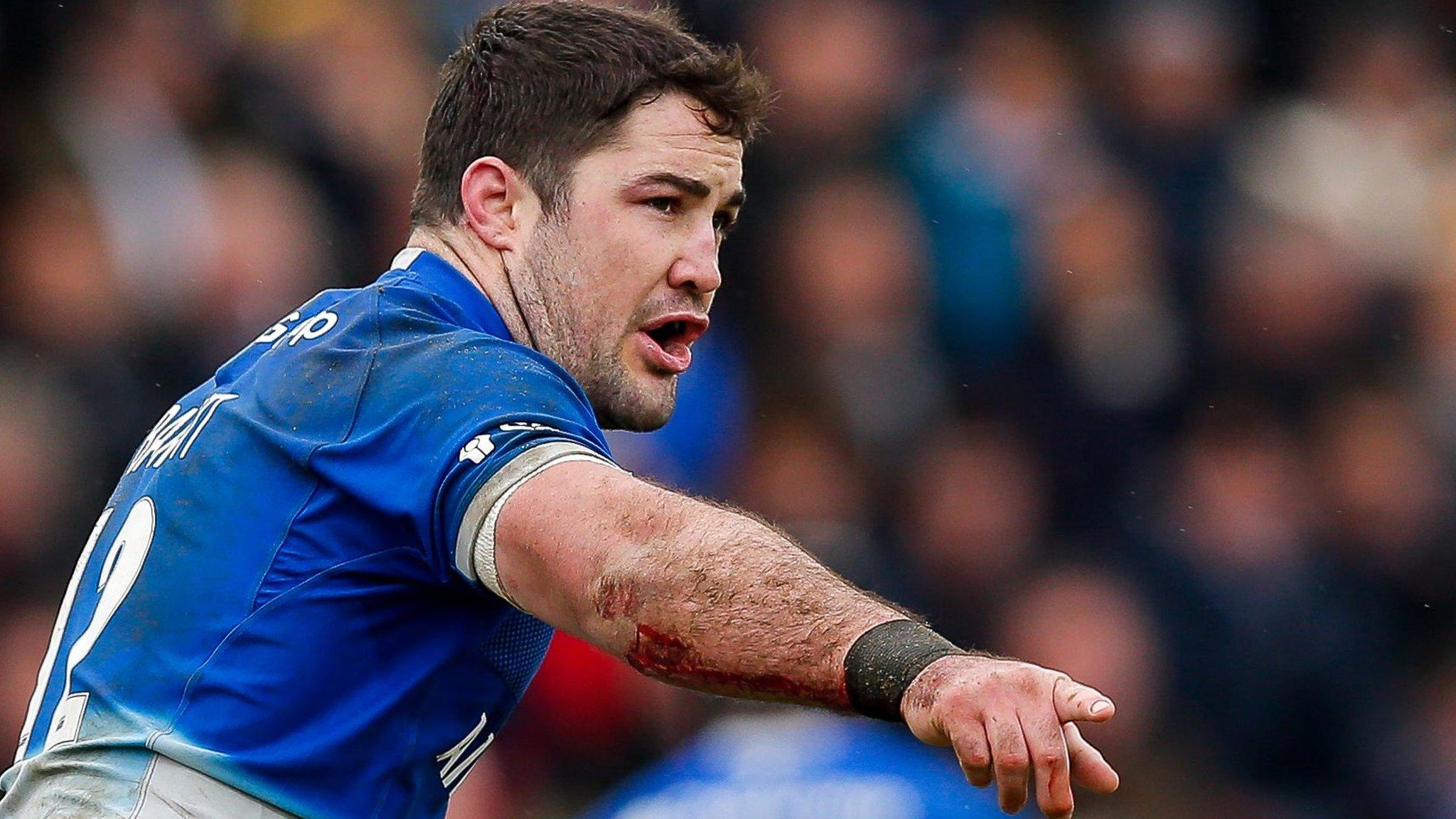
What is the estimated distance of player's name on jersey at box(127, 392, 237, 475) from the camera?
3121mm

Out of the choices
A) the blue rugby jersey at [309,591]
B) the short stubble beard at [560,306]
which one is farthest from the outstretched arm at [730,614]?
the short stubble beard at [560,306]

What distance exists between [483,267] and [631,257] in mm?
284

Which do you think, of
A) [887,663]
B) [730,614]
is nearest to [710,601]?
[730,614]

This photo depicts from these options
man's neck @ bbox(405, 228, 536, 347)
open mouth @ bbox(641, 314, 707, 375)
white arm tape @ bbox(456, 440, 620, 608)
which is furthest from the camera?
open mouth @ bbox(641, 314, 707, 375)

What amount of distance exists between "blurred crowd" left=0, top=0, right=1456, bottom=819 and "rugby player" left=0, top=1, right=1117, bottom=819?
312cm

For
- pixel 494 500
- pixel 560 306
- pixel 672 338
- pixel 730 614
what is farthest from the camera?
pixel 672 338

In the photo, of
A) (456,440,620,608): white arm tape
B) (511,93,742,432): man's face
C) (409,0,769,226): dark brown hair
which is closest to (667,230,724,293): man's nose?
(511,93,742,432): man's face

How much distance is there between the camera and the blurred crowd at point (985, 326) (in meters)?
6.63

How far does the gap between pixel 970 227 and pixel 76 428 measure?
11.9 feet

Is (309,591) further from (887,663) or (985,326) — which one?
(985,326)

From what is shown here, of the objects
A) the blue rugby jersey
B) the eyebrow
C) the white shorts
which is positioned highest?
the eyebrow

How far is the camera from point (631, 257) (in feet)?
11.8

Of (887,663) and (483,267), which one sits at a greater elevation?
(887,663)

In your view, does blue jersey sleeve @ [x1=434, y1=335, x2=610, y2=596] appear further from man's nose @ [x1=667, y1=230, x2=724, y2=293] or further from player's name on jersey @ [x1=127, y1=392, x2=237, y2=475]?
man's nose @ [x1=667, y1=230, x2=724, y2=293]
